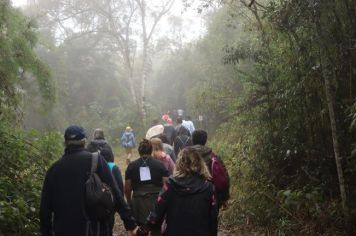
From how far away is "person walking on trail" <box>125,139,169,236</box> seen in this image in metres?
5.52

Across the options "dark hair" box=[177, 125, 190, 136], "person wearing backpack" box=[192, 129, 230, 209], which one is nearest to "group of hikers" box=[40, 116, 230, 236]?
"person wearing backpack" box=[192, 129, 230, 209]

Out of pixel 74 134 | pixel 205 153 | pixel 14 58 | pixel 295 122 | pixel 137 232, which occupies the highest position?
pixel 14 58

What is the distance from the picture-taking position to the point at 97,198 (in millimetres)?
3758

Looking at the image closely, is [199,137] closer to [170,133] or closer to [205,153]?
[205,153]

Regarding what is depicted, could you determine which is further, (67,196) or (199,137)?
(199,137)

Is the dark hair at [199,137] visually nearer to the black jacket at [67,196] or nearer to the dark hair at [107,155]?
the dark hair at [107,155]

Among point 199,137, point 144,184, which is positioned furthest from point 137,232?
point 199,137

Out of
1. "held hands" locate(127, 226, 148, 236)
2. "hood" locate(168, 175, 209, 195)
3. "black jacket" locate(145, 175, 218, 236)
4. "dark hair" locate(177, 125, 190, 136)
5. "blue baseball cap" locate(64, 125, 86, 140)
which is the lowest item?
"held hands" locate(127, 226, 148, 236)

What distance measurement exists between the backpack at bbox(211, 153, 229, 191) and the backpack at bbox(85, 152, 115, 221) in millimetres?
1905

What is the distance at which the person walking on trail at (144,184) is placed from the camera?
18.1 ft

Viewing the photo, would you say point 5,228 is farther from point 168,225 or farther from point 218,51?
point 218,51

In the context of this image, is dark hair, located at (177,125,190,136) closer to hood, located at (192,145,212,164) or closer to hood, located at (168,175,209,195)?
hood, located at (192,145,212,164)

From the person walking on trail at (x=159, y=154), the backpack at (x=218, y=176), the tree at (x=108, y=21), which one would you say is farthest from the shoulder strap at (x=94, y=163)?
the tree at (x=108, y=21)

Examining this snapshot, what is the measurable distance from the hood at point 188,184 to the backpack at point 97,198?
55 centimetres
